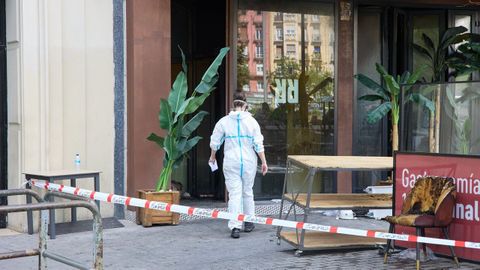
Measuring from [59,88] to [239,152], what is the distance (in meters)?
2.61

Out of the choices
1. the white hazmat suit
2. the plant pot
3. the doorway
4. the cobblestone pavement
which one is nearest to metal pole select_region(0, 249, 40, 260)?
the cobblestone pavement

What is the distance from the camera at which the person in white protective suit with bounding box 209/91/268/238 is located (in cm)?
895

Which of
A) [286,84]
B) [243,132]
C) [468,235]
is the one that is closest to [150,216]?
[243,132]

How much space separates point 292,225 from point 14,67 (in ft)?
14.9

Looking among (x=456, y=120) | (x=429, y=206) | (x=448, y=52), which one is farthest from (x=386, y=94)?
(x=429, y=206)

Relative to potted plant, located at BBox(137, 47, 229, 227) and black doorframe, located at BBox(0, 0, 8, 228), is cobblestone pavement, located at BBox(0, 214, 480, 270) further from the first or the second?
black doorframe, located at BBox(0, 0, 8, 228)

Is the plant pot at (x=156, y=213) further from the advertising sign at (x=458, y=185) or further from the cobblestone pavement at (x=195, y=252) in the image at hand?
the advertising sign at (x=458, y=185)

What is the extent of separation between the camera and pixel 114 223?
9.76m

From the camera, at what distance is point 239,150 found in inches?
354

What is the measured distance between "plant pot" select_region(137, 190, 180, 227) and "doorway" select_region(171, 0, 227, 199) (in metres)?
2.34

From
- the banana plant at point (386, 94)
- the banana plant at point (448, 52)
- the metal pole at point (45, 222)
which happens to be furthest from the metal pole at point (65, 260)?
the banana plant at point (448, 52)

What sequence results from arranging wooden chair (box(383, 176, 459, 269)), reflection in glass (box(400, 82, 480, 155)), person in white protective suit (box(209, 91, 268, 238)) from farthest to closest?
person in white protective suit (box(209, 91, 268, 238)) < reflection in glass (box(400, 82, 480, 155)) < wooden chair (box(383, 176, 459, 269))

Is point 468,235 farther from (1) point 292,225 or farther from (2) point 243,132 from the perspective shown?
(2) point 243,132

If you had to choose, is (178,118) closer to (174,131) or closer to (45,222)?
(174,131)
